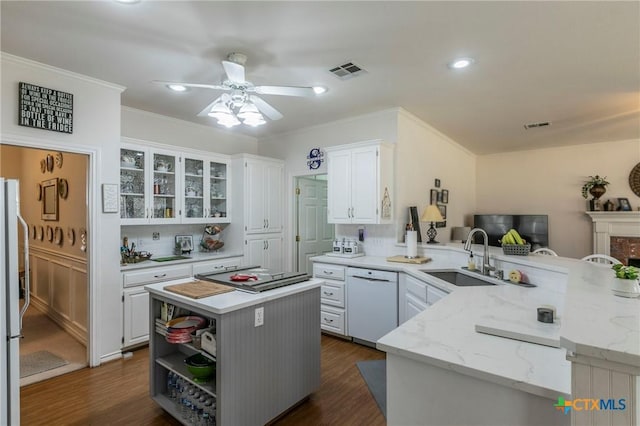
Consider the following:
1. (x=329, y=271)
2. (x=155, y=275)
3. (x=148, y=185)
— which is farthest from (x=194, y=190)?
(x=329, y=271)

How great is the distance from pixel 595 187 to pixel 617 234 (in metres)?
0.86

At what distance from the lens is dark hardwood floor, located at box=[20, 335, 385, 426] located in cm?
225

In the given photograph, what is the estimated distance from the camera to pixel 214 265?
410 centimetres

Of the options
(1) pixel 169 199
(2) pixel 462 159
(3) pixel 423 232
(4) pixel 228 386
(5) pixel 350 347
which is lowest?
(5) pixel 350 347

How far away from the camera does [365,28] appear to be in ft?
7.23

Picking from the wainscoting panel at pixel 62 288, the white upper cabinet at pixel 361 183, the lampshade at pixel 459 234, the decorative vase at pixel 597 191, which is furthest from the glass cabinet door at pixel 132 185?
the decorative vase at pixel 597 191

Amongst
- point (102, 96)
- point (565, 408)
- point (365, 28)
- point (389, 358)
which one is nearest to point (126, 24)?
point (102, 96)

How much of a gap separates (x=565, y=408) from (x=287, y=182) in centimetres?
437

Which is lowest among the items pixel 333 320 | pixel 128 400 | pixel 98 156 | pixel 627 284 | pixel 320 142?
pixel 128 400

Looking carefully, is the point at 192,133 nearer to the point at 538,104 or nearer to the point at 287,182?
the point at 287,182

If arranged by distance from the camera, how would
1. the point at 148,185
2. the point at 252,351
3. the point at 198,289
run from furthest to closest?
1. the point at 148,185
2. the point at 198,289
3. the point at 252,351

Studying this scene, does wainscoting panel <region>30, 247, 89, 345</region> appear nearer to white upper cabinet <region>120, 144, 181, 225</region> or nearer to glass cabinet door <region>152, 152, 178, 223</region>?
white upper cabinet <region>120, 144, 181, 225</region>

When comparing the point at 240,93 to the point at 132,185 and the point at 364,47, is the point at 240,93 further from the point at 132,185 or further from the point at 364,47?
the point at 132,185

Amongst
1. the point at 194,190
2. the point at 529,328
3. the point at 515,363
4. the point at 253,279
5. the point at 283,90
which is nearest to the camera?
the point at 515,363
